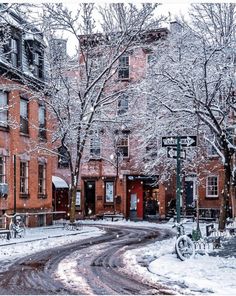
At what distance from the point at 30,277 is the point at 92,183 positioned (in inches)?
1268

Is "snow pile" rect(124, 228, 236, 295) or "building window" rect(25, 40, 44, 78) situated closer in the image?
"snow pile" rect(124, 228, 236, 295)

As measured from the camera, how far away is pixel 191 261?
14250mm

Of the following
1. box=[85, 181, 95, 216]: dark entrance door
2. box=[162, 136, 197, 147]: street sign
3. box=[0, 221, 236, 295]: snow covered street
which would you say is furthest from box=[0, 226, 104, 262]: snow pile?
box=[85, 181, 95, 216]: dark entrance door

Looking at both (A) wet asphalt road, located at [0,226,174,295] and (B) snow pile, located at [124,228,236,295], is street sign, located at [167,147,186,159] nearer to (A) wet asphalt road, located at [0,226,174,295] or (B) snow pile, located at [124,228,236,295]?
(B) snow pile, located at [124,228,236,295]

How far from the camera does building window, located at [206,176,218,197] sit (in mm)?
42781

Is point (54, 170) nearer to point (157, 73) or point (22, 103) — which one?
point (22, 103)

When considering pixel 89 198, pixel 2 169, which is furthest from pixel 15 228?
pixel 89 198

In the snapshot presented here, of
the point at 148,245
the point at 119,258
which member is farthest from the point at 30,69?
the point at 119,258

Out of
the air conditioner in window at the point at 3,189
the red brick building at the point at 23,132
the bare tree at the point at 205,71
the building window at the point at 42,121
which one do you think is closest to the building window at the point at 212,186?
the red brick building at the point at 23,132

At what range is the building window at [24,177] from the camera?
29.8 meters

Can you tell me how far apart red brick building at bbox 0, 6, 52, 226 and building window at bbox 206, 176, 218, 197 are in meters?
14.9

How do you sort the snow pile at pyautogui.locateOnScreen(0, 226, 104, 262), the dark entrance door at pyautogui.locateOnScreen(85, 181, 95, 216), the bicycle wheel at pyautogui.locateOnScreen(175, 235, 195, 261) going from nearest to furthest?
the bicycle wheel at pyautogui.locateOnScreen(175, 235, 195, 261), the snow pile at pyautogui.locateOnScreen(0, 226, 104, 262), the dark entrance door at pyautogui.locateOnScreen(85, 181, 95, 216)

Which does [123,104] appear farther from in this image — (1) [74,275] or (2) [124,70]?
(1) [74,275]

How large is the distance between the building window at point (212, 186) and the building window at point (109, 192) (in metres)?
7.78
